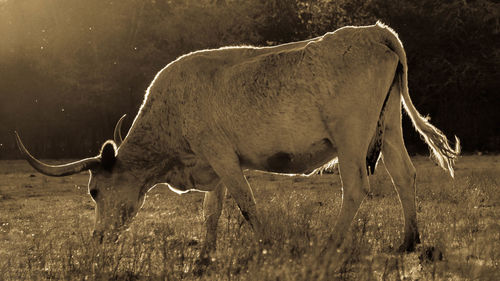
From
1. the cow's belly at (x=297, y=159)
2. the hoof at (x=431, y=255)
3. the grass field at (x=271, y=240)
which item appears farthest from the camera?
the cow's belly at (x=297, y=159)

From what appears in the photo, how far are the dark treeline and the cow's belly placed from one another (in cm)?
1692

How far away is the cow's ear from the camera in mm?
7500

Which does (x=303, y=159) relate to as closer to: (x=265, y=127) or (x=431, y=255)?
(x=265, y=127)

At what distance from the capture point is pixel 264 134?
23.0 ft

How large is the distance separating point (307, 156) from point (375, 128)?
0.66 meters

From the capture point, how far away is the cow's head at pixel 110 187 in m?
7.46

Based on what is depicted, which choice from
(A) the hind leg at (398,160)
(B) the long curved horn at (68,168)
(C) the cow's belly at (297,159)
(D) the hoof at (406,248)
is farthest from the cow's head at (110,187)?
(D) the hoof at (406,248)

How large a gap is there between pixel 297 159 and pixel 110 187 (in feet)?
6.18

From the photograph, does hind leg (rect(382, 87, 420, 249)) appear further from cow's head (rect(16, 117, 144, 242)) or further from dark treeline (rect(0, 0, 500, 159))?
dark treeline (rect(0, 0, 500, 159))

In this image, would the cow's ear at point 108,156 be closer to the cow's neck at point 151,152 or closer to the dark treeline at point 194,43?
the cow's neck at point 151,152

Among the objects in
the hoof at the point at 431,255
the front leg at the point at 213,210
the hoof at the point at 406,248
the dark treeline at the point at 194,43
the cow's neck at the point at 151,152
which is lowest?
the dark treeline at the point at 194,43

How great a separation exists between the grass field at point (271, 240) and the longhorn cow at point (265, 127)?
12.2 inches

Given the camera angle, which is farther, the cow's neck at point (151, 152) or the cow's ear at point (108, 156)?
the cow's neck at point (151, 152)

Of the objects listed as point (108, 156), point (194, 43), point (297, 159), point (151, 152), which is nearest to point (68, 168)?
point (108, 156)
